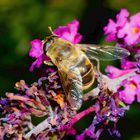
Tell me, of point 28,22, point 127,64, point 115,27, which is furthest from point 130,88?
point 28,22

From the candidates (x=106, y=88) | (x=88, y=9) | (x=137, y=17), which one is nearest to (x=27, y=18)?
(x=88, y=9)

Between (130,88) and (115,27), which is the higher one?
(115,27)

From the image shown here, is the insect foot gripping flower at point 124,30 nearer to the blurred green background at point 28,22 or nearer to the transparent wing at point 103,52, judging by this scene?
the transparent wing at point 103,52

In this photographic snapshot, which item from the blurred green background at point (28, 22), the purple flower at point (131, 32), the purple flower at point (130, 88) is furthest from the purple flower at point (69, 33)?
the blurred green background at point (28, 22)

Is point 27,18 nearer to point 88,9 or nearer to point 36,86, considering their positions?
point 88,9

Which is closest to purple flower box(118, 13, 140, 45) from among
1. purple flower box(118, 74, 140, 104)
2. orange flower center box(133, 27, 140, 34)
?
orange flower center box(133, 27, 140, 34)

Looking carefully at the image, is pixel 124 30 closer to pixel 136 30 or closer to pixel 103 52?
pixel 136 30
